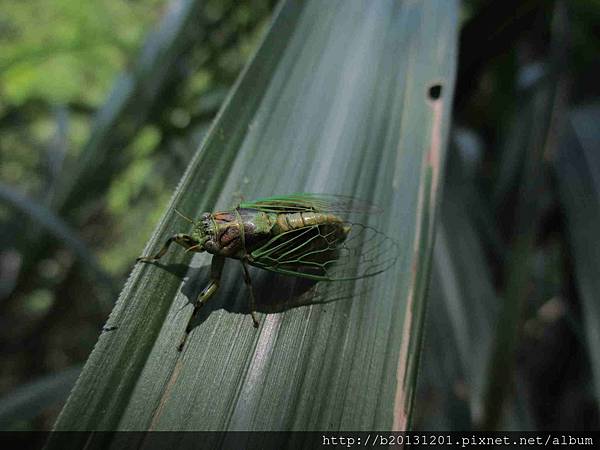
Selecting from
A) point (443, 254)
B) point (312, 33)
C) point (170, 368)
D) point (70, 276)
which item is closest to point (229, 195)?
point (170, 368)

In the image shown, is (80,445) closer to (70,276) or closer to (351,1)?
(351,1)

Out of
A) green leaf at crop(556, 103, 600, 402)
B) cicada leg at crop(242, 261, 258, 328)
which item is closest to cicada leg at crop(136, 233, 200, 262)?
cicada leg at crop(242, 261, 258, 328)

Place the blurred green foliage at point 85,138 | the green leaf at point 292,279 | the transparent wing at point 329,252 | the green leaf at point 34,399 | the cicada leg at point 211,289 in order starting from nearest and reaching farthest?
the green leaf at point 292,279, the cicada leg at point 211,289, the transparent wing at point 329,252, the green leaf at point 34,399, the blurred green foliage at point 85,138

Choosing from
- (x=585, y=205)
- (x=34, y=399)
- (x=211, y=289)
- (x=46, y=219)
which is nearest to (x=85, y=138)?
(x=46, y=219)

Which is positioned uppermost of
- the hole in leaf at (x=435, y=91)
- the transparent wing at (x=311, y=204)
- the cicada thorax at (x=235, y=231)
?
the hole in leaf at (x=435, y=91)

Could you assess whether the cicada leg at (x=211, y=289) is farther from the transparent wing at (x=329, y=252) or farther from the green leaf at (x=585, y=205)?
the green leaf at (x=585, y=205)

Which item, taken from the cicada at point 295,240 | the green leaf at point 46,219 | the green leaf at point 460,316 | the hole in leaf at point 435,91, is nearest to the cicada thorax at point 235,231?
the cicada at point 295,240

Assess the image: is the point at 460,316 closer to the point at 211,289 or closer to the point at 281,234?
the point at 281,234
